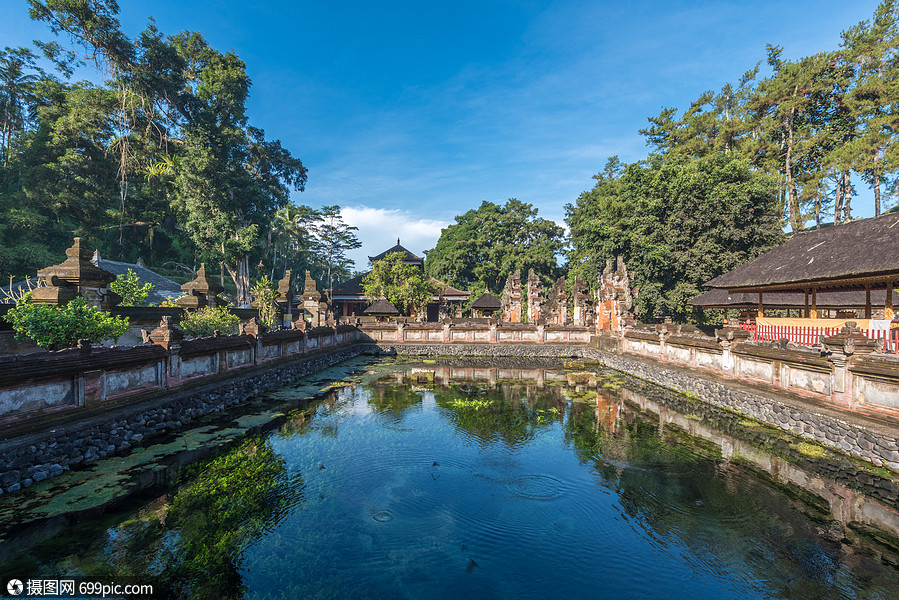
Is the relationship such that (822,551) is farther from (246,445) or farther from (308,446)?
(246,445)

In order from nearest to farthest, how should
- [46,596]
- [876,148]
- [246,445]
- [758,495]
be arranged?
[46,596]
[758,495]
[246,445]
[876,148]

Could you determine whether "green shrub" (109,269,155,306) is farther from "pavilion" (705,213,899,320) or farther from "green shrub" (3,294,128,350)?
"pavilion" (705,213,899,320)

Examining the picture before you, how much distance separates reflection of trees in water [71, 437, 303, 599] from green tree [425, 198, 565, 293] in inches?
1587

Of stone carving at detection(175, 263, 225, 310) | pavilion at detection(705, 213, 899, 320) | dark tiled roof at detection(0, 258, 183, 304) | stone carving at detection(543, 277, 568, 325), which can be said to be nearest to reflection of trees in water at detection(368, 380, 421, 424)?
stone carving at detection(175, 263, 225, 310)

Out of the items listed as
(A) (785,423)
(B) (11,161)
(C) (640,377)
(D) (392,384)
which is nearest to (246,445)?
(D) (392,384)

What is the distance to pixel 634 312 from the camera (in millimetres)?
25531

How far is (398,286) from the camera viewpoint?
31.8 meters

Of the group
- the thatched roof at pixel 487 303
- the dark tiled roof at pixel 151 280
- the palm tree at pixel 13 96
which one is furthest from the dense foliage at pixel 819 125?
the palm tree at pixel 13 96

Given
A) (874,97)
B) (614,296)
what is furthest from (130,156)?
(874,97)

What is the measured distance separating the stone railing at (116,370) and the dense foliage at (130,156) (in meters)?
21.2

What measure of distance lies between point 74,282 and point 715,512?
58.7 feet

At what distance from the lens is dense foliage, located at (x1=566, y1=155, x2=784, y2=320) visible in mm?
22641

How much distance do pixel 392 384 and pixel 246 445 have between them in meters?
7.79

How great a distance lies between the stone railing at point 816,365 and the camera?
7.45 metres
